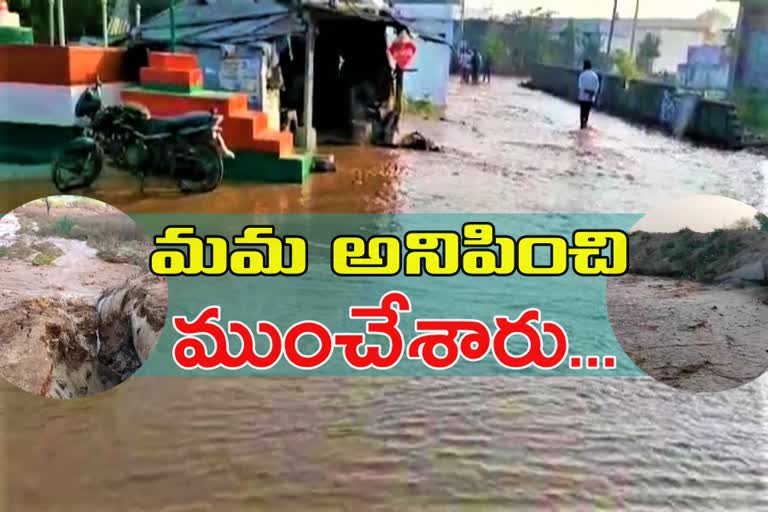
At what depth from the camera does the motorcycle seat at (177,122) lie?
8195mm

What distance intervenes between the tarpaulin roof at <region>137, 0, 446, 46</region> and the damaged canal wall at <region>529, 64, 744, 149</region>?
7.84m

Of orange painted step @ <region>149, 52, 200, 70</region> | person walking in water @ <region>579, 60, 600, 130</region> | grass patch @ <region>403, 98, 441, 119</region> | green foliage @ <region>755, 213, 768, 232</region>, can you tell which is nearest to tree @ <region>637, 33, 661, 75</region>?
person walking in water @ <region>579, 60, 600, 130</region>

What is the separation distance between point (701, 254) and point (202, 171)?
4.95 metres

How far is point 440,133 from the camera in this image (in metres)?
14.9

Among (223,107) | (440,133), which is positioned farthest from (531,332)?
(440,133)

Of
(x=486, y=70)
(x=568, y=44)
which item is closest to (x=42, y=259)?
(x=486, y=70)

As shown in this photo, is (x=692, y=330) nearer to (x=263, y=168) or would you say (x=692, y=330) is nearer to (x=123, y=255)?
(x=123, y=255)

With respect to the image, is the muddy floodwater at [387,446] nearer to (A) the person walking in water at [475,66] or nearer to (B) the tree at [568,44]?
(A) the person walking in water at [475,66]

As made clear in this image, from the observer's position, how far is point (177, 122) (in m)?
8.20

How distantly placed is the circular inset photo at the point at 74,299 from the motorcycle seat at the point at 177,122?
7.75 ft

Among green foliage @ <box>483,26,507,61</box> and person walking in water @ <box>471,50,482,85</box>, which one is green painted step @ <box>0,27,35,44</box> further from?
→ green foliage @ <box>483,26,507,61</box>

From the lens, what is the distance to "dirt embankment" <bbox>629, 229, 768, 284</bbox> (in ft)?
19.5

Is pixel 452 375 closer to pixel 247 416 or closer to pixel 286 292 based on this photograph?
pixel 247 416

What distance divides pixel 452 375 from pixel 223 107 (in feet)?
18.6
